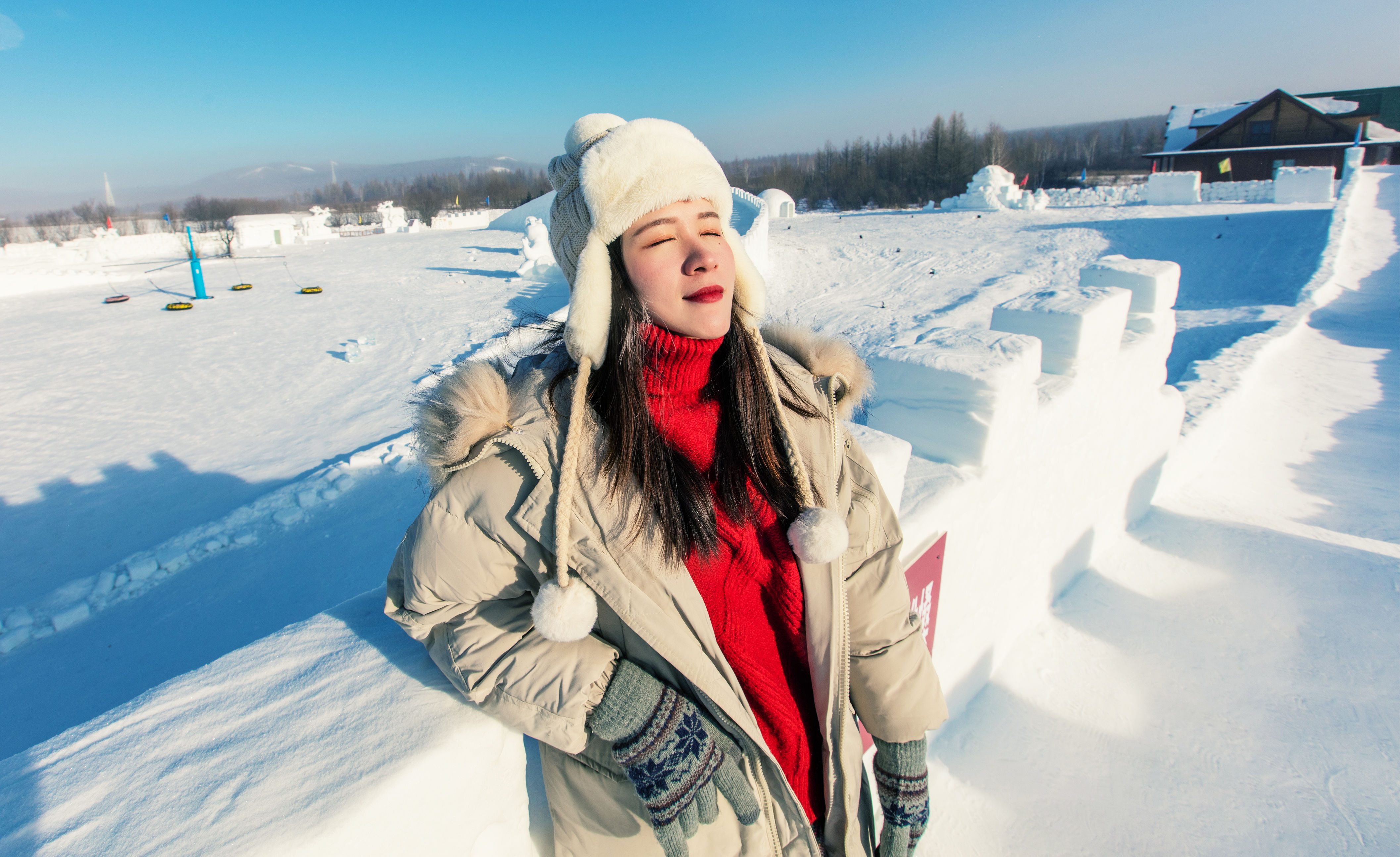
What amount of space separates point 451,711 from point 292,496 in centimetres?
508

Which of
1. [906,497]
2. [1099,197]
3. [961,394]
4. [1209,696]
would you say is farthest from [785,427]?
[1099,197]

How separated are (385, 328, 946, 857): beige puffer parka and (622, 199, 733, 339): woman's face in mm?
253

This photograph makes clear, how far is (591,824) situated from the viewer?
1.22 metres

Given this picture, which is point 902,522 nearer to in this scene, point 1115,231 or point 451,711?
point 451,711

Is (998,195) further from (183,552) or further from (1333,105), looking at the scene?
(183,552)

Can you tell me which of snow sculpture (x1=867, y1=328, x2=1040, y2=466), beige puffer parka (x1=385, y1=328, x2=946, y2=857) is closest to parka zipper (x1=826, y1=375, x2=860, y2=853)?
beige puffer parka (x1=385, y1=328, x2=946, y2=857)

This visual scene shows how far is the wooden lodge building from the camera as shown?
2997 cm

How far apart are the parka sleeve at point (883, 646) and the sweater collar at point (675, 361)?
40 centimetres

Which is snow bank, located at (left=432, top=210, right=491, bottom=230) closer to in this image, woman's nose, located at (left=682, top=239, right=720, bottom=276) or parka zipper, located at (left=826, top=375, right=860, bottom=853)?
woman's nose, located at (left=682, top=239, right=720, bottom=276)

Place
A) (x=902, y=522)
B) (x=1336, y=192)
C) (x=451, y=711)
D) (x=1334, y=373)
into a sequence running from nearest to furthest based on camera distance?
(x=451, y=711)
(x=902, y=522)
(x=1334, y=373)
(x=1336, y=192)

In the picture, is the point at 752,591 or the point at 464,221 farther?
the point at 464,221

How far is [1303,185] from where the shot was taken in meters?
19.3

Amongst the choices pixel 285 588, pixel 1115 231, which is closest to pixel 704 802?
pixel 285 588

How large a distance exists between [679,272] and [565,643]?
2.39ft
